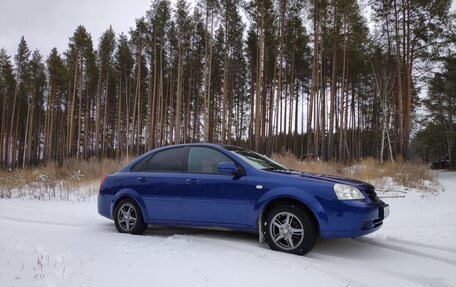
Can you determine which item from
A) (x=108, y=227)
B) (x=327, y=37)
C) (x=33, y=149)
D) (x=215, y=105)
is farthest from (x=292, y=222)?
(x=33, y=149)

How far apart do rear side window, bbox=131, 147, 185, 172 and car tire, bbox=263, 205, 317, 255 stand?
1.78 metres

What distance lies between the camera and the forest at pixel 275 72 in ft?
70.7

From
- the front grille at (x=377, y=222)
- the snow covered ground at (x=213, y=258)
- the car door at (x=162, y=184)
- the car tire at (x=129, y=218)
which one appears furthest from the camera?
the car tire at (x=129, y=218)

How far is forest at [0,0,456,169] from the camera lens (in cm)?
2155

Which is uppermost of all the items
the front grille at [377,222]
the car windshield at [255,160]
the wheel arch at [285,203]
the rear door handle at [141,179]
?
the car windshield at [255,160]

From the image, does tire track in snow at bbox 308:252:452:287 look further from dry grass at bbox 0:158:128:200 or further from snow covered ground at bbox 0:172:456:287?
dry grass at bbox 0:158:128:200

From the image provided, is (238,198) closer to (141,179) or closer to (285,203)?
(285,203)

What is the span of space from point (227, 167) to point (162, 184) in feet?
4.25

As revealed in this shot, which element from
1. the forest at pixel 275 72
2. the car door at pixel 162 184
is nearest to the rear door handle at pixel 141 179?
the car door at pixel 162 184

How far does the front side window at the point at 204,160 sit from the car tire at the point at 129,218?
125 centimetres

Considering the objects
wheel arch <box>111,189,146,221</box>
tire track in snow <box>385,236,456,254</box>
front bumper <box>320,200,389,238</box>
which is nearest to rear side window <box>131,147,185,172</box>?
wheel arch <box>111,189,146,221</box>

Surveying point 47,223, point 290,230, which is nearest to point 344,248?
point 290,230

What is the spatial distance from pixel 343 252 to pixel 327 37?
21.9 metres

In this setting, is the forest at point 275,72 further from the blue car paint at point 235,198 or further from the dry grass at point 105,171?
the blue car paint at point 235,198
